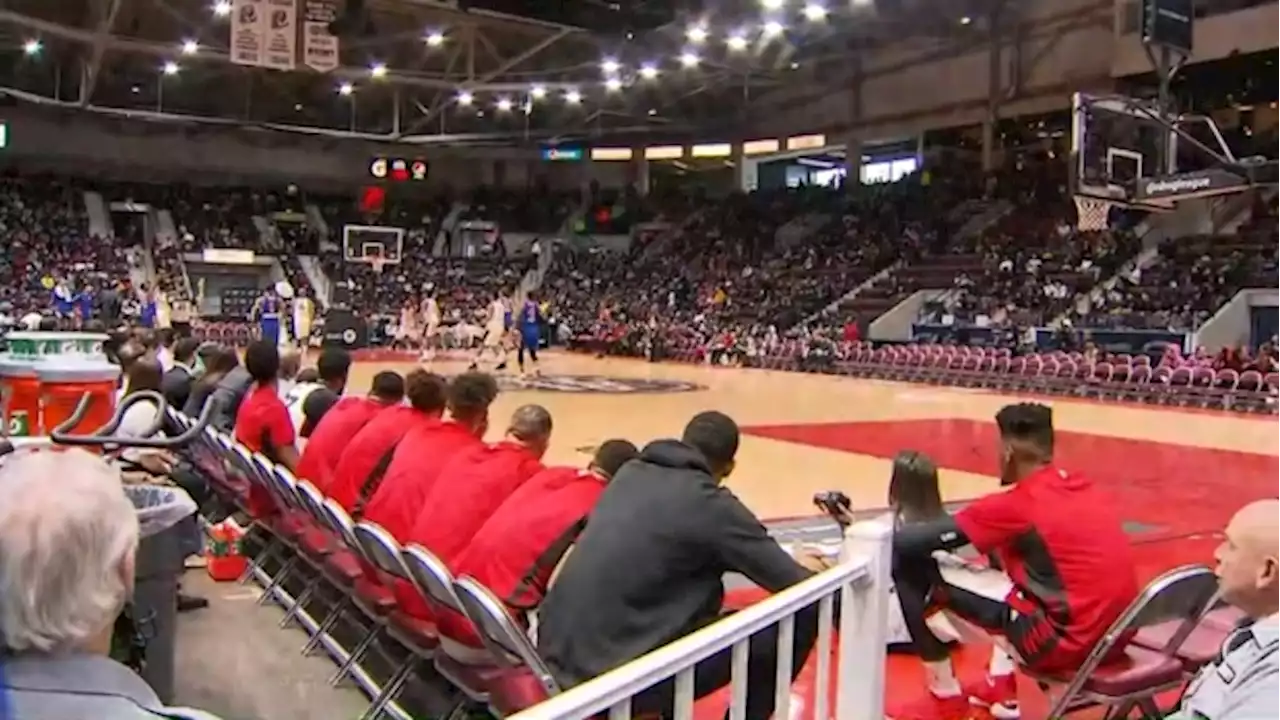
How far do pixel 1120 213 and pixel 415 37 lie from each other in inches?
607

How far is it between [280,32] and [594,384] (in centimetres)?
654

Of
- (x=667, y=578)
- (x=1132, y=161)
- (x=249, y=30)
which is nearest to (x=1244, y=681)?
(x=667, y=578)

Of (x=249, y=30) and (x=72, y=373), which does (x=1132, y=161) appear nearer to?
(x=249, y=30)

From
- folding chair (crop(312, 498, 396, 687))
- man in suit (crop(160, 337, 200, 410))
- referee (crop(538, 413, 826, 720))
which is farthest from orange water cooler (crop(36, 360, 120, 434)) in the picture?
referee (crop(538, 413, 826, 720))

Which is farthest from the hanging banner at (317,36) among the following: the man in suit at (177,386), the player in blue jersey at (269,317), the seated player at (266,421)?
the seated player at (266,421)

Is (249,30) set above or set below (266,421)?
above

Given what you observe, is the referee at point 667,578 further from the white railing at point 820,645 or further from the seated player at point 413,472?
the seated player at point 413,472

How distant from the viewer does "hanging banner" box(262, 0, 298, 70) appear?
15625 mm

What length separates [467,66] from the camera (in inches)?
1126

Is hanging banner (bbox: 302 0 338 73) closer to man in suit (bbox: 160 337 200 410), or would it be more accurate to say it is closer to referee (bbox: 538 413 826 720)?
man in suit (bbox: 160 337 200 410)

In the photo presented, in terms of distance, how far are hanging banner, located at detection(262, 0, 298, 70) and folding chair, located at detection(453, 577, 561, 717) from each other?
14040 millimetres

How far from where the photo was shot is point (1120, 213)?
25.0 m

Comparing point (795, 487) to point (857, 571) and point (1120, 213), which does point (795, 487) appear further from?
point (1120, 213)

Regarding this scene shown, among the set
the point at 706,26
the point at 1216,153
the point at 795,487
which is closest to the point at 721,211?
the point at 706,26
